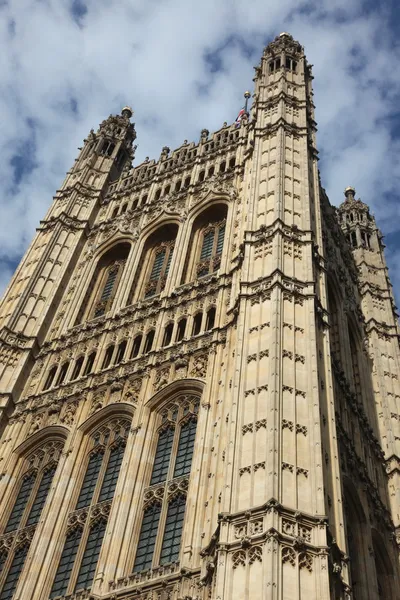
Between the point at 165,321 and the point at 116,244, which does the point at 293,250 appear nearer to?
the point at 165,321

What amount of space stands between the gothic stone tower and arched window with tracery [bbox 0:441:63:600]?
61mm

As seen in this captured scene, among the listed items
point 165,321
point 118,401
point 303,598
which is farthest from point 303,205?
point 303,598

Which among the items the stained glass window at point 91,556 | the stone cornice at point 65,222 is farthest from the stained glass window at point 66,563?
the stone cornice at point 65,222

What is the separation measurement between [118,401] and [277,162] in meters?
10.3

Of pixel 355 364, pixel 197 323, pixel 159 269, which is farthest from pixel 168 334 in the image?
pixel 355 364

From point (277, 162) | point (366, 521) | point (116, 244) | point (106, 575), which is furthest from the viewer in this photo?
point (116, 244)

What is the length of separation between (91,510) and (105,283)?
12729 mm

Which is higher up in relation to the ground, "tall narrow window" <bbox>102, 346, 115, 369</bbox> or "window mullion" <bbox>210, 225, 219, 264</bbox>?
"window mullion" <bbox>210, 225, 219, 264</bbox>

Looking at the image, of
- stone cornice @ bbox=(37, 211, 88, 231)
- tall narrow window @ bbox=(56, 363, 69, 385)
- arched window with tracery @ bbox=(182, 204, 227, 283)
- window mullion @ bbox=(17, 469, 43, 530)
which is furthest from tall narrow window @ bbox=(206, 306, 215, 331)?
stone cornice @ bbox=(37, 211, 88, 231)

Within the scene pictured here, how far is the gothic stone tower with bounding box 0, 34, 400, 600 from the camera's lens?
661 inches

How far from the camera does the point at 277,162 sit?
93.7 feet

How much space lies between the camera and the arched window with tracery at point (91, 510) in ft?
63.6

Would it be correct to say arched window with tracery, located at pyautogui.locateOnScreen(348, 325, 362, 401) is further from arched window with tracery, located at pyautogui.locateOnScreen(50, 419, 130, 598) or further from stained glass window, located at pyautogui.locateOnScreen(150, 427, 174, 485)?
arched window with tracery, located at pyautogui.locateOnScreen(50, 419, 130, 598)

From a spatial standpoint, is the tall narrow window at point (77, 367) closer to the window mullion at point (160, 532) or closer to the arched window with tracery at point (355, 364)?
the window mullion at point (160, 532)
